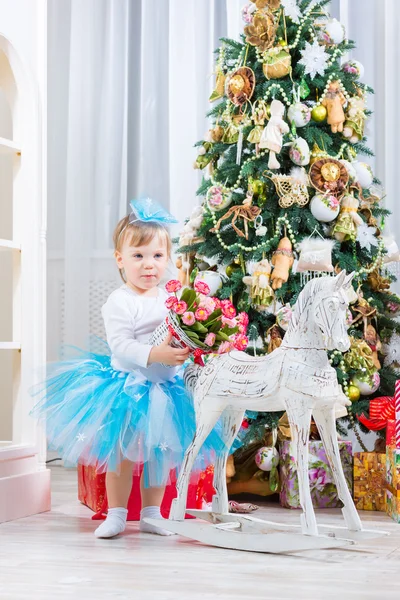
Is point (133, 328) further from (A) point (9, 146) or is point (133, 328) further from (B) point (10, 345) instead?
(A) point (9, 146)

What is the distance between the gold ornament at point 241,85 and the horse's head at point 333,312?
1157mm

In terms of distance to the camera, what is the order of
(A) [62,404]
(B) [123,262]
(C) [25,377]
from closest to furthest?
(A) [62,404] → (B) [123,262] → (C) [25,377]

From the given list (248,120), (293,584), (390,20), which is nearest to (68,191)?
(248,120)

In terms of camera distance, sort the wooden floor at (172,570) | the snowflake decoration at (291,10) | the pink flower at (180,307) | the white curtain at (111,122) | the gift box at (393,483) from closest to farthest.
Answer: the wooden floor at (172,570) → the pink flower at (180,307) → the gift box at (393,483) → the snowflake decoration at (291,10) → the white curtain at (111,122)

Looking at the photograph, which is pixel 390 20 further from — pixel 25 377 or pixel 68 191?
pixel 25 377

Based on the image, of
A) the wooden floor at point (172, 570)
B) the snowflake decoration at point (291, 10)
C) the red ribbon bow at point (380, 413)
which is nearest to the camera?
the wooden floor at point (172, 570)

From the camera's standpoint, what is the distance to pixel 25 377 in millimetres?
2730

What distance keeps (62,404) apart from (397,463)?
40.3 inches

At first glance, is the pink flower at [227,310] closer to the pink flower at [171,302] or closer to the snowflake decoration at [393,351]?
the pink flower at [171,302]

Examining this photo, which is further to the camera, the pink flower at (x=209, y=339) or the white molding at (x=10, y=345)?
the white molding at (x=10, y=345)

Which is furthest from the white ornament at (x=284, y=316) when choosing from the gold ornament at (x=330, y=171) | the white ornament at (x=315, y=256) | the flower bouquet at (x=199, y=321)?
the flower bouquet at (x=199, y=321)

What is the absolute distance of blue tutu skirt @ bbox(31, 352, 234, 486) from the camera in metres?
2.25

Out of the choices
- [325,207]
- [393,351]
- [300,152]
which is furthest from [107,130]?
[393,351]

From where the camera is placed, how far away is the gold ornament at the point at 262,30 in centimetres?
295
